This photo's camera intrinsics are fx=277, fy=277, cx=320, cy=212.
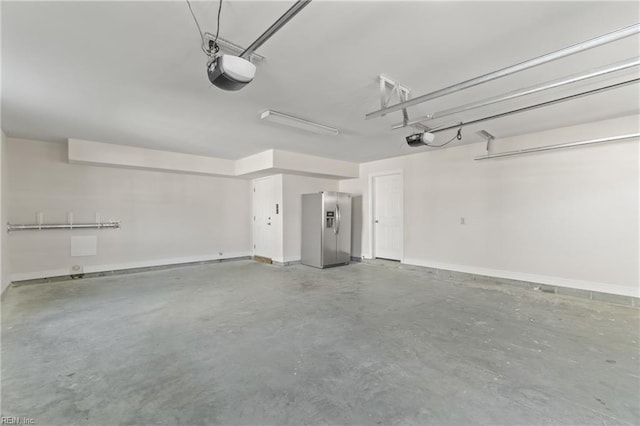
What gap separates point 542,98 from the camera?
324 centimetres

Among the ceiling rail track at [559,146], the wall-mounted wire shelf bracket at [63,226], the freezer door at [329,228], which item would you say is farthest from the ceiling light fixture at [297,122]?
the wall-mounted wire shelf bracket at [63,226]

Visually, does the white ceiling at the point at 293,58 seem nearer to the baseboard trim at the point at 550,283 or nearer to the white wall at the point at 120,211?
the white wall at the point at 120,211

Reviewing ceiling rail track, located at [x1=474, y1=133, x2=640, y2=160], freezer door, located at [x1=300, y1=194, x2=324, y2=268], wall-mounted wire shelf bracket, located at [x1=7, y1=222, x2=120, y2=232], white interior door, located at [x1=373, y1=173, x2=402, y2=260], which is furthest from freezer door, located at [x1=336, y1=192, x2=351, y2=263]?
wall-mounted wire shelf bracket, located at [x1=7, y1=222, x2=120, y2=232]

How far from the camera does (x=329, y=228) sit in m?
6.37

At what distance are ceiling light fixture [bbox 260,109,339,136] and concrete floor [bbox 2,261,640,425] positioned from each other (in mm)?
2466

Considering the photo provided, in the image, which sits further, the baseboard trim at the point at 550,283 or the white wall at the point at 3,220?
the white wall at the point at 3,220

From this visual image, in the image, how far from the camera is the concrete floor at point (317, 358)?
5.71 feet

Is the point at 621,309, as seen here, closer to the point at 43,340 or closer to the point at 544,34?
the point at 544,34

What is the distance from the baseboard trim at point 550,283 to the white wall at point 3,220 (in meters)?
7.26

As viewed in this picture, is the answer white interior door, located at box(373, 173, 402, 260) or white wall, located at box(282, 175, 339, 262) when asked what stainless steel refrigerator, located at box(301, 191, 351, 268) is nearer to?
white wall, located at box(282, 175, 339, 262)

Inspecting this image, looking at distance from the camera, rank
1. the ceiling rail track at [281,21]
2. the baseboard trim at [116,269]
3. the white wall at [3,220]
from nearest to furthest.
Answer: the ceiling rail track at [281,21] < the white wall at [3,220] < the baseboard trim at [116,269]

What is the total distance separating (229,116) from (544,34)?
333 centimetres

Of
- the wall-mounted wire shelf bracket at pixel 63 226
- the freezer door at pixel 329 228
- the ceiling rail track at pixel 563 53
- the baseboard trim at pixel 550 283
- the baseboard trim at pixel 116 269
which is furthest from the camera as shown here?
the freezer door at pixel 329 228

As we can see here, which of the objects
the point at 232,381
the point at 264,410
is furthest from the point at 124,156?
the point at 264,410
